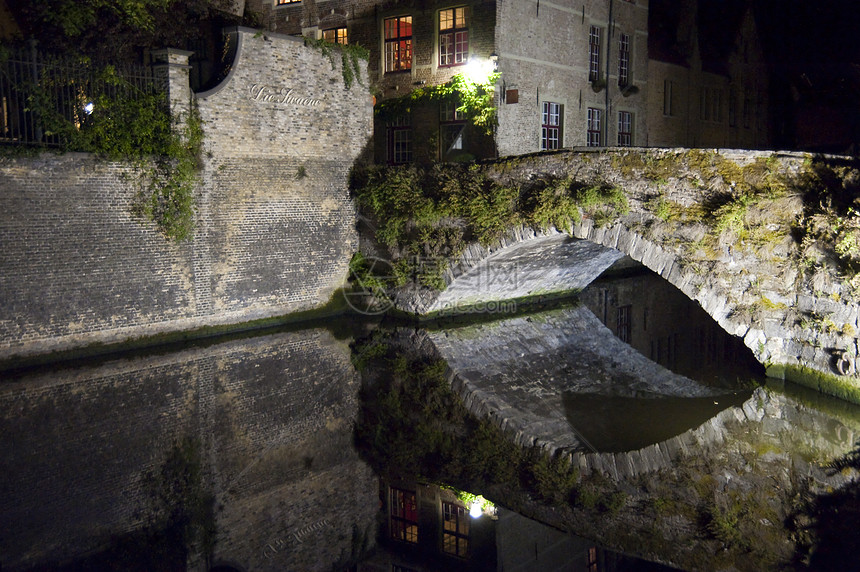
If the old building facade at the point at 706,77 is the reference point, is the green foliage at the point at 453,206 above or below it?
below

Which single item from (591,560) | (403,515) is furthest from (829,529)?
(403,515)

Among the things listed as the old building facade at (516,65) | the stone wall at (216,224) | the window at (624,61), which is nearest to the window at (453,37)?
the old building facade at (516,65)

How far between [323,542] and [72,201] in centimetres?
740

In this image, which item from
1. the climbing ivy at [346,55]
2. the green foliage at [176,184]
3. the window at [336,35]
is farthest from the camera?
the window at [336,35]

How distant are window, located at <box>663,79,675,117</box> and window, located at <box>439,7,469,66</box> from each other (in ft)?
27.9

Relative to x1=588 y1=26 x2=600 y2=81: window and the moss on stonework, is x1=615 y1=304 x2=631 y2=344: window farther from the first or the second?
x1=588 y1=26 x2=600 y2=81: window

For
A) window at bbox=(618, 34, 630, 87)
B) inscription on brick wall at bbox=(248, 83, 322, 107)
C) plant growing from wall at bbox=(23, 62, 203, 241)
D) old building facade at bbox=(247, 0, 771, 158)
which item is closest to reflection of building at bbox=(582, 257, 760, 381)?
old building facade at bbox=(247, 0, 771, 158)

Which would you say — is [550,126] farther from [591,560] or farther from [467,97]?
[591,560]

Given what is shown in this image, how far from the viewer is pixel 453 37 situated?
17.2m

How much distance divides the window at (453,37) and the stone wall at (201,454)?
9.46 meters

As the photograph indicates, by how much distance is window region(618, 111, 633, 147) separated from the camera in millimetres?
20609

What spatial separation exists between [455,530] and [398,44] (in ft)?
48.5

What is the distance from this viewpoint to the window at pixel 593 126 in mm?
19422

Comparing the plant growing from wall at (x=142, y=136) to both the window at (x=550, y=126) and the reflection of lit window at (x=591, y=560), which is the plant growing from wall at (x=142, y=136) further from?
the window at (x=550, y=126)
